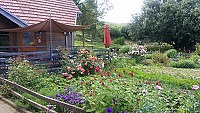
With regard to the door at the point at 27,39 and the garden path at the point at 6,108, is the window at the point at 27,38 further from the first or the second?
the garden path at the point at 6,108

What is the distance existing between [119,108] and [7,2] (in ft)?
37.9

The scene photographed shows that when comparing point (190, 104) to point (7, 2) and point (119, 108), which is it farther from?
point (7, 2)

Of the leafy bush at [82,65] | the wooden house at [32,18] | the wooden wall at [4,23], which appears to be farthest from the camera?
the wooden house at [32,18]

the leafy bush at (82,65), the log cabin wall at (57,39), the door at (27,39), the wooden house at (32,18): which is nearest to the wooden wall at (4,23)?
the wooden house at (32,18)

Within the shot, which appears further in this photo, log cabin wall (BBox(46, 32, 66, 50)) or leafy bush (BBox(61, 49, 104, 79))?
log cabin wall (BBox(46, 32, 66, 50))

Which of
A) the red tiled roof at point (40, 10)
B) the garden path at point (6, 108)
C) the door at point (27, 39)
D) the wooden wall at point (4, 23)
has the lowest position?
the garden path at point (6, 108)

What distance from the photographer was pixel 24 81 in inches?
207

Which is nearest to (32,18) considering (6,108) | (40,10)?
(40,10)

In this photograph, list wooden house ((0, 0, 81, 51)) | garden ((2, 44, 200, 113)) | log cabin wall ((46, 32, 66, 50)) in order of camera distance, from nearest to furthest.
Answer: garden ((2, 44, 200, 113)) → wooden house ((0, 0, 81, 51)) → log cabin wall ((46, 32, 66, 50))

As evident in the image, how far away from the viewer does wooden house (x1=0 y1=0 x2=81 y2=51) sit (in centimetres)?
1074

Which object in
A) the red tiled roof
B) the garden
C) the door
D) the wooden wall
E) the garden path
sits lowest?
the garden path

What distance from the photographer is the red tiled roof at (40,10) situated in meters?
11.3

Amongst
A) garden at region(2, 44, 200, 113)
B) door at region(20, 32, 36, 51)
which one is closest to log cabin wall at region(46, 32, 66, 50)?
door at region(20, 32, 36, 51)

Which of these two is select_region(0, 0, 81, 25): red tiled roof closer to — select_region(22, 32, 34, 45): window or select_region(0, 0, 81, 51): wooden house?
select_region(0, 0, 81, 51): wooden house
